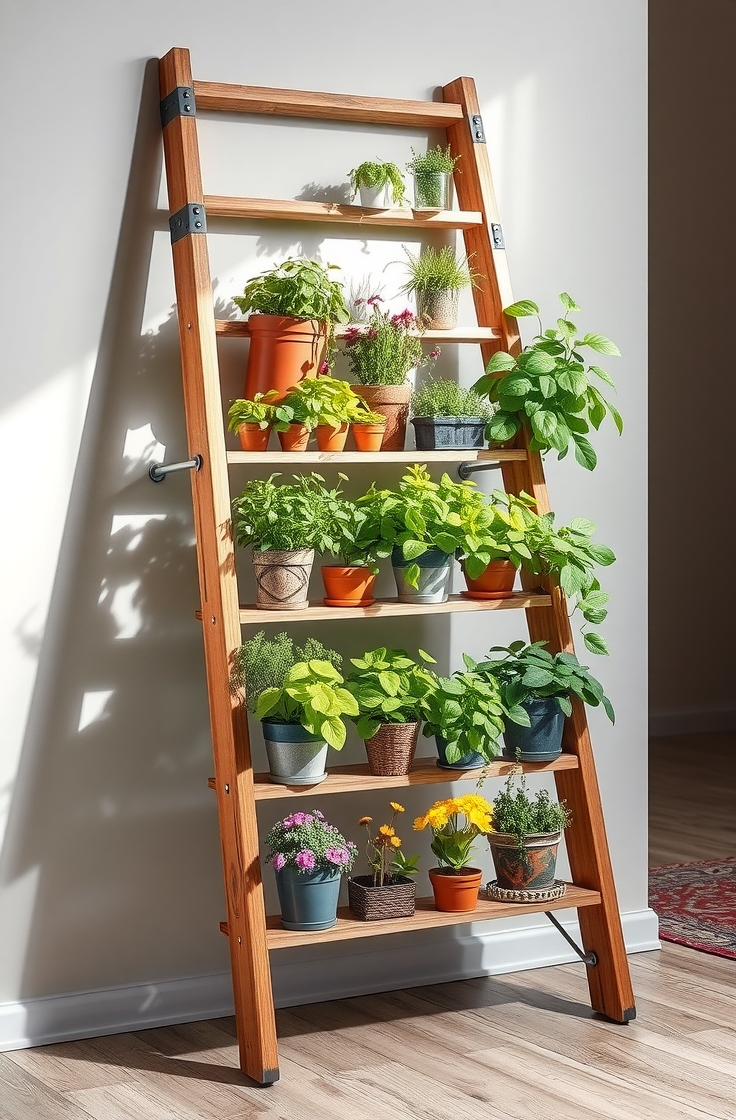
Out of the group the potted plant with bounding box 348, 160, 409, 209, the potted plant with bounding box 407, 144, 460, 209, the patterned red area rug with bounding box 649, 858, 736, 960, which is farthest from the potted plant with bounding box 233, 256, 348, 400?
the patterned red area rug with bounding box 649, 858, 736, 960

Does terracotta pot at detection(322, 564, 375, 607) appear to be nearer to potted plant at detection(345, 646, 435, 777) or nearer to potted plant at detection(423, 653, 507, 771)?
potted plant at detection(345, 646, 435, 777)

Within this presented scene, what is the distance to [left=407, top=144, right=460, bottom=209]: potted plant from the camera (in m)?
2.88

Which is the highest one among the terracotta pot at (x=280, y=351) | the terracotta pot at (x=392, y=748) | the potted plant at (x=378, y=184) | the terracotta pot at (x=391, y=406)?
the potted plant at (x=378, y=184)

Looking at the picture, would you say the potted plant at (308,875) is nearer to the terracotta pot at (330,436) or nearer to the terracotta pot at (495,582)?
the terracotta pot at (495,582)

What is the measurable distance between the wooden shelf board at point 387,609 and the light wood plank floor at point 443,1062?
87 cm

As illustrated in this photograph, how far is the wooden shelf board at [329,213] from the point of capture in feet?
8.72

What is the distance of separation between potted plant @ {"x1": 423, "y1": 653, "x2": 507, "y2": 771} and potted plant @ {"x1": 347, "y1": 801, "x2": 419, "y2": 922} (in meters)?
0.23

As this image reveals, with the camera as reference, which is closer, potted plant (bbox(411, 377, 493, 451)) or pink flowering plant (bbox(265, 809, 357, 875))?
pink flowering plant (bbox(265, 809, 357, 875))

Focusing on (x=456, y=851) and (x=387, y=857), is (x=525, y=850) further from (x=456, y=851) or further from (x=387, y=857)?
(x=387, y=857)

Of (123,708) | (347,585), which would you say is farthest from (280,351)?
(123,708)

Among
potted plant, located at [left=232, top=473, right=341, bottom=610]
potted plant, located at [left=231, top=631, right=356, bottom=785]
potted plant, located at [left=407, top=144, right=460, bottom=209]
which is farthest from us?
potted plant, located at [left=407, top=144, right=460, bottom=209]

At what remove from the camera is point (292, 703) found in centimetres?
252

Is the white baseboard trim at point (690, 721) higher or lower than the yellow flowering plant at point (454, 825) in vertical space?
lower

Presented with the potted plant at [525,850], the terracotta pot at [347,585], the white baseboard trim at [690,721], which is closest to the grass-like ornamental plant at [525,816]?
the potted plant at [525,850]
